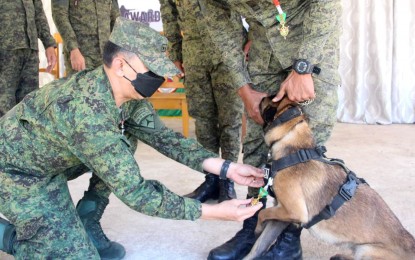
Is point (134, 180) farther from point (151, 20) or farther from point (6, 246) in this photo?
point (151, 20)

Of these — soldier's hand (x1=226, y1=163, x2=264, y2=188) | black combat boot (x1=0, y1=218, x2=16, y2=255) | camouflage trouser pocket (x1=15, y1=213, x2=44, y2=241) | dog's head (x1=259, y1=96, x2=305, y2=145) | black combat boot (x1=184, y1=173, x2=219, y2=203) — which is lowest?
black combat boot (x1=184, y1=173, x2=219, y2=203)

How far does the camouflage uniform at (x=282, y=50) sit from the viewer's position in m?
1.84

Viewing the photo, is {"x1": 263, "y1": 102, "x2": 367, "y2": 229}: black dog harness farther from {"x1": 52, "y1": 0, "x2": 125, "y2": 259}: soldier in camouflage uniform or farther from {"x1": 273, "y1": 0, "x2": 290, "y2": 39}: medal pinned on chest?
{"x1": 52, "y1": 0, "x2": 125, "y2": 259}: soldier in camouflage uniform

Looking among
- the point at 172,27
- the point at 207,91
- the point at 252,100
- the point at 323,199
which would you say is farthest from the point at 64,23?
the point at 323,199

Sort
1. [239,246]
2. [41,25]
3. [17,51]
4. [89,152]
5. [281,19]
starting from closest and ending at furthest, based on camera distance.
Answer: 1. [89,152]
2. [281,19]
3. [239,246]
4. [17,51]
5. [41,25]

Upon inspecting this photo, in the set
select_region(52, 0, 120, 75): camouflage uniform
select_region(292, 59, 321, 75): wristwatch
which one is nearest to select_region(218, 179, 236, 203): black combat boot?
select_region(292, 59, 321, 75): wristwatch

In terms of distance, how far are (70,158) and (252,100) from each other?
2.48ft

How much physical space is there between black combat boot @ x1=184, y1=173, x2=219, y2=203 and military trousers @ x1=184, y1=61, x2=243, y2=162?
207 millimetres

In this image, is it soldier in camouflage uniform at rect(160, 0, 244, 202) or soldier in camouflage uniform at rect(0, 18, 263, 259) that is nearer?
soldier in camouflage uniform at rect(0, 18, 263, 259)

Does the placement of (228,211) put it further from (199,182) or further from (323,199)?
(199,182)

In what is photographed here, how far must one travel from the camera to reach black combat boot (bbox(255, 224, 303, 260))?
197 cm

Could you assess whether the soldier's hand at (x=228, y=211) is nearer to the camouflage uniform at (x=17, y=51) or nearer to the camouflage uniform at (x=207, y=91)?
the camouflage uniform at (x=207, y=91)

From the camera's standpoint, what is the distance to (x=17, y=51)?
324 cm

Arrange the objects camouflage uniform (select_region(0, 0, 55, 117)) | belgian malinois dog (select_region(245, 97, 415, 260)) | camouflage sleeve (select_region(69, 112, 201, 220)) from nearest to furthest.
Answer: camouflage sleeve (select_region(69, 112, 201, 220)) < belgian malinois dog (select_region(245, 97, 415, 260)) < camouflage uniform (select_region(0, 0, 55, 117))
